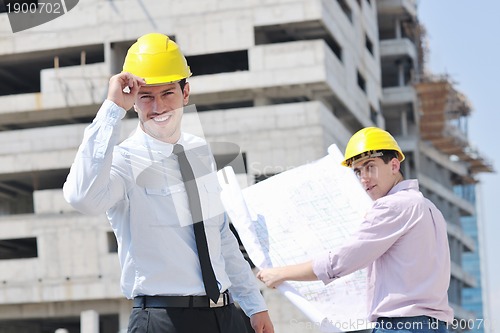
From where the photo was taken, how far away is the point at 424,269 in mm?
4477

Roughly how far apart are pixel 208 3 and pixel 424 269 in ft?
97.3

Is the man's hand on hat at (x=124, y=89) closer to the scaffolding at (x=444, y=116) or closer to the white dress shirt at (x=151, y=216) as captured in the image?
the white dress shirt at (x=151, y=216)

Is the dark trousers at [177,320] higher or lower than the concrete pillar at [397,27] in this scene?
lower

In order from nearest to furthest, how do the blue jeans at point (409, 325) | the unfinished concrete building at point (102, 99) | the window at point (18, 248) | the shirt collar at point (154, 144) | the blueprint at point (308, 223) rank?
1. the shirt collar at point (154, 144)
2. the blue jeans at point (409, 325)
3. the blueprint at point (308, 223)
4. the unfinished concrete building at point (102, 99)
5. the window at point (18, 248)

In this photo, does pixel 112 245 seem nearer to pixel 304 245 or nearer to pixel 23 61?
pixel 23 61

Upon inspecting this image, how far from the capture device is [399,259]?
4.51 metres

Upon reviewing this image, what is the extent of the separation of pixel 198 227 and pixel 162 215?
6.8 inches

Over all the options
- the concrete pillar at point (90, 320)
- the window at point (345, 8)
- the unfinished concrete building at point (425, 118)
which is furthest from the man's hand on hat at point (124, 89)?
the unfinished concrete building at point (425, 118)

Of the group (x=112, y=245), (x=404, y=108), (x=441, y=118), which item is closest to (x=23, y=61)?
(x=112, y=245)

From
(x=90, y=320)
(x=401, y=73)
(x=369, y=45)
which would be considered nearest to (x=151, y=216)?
(x=90, y=320)

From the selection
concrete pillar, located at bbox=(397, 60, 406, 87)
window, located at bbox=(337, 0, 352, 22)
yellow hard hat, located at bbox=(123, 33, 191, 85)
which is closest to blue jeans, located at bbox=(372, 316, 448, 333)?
yellow hard hat, located at bbox=(123, 33, 191, 85)

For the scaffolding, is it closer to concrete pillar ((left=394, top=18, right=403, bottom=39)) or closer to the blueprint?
concrete pillar ((left=394, top=18, right=403, bottom=39))

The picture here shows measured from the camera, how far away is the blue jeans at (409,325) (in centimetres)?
441

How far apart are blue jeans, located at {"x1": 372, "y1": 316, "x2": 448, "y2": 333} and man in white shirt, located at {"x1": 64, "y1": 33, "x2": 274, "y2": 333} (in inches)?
27.9
